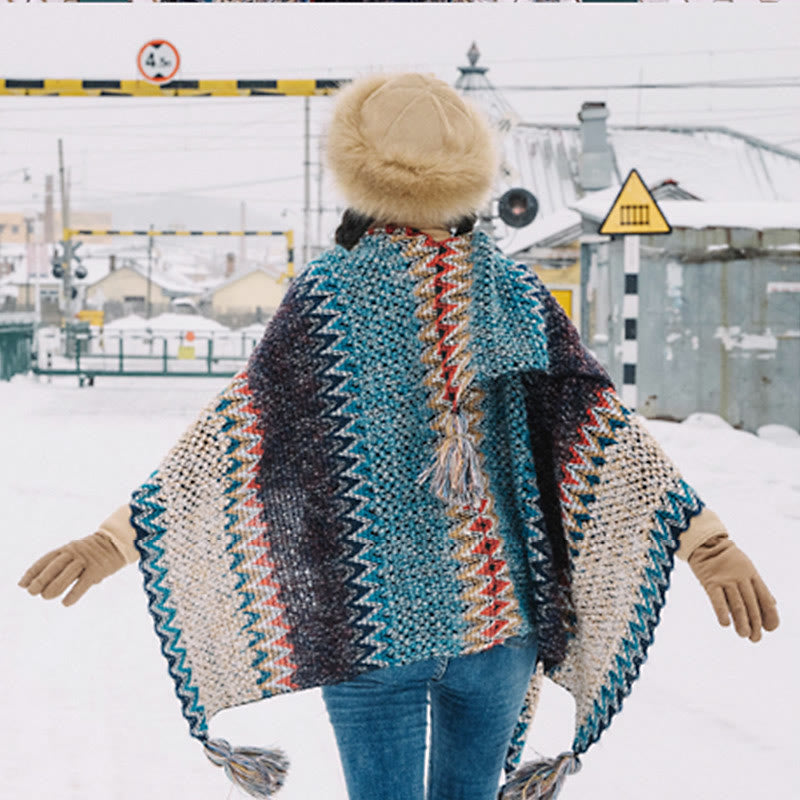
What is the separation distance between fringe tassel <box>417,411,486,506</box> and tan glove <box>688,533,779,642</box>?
0.33 meters

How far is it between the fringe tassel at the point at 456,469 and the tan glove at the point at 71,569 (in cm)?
45

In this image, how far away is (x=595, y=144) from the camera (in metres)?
15.9

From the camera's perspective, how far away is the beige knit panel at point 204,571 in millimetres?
1493

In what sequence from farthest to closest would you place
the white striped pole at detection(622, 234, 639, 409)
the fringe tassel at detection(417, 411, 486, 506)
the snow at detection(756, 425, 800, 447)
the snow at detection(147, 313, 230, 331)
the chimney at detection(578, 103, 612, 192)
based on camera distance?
the snow at detection(147, 313, 230, 331) → the chimney at detection(578, 103, 612, 192) → the snow at detection(756, 425, 800, 447) → the white striped pole at detection(622, 234, 639, 409) → the fringe tassel at detection(417, 411, 486, 506)

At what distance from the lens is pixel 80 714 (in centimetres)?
298

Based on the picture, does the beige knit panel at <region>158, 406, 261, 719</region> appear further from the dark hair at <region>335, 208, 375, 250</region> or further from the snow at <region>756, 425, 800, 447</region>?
the snow at <region>756, 425, 800, 447</region>

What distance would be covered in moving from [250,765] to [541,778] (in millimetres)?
478

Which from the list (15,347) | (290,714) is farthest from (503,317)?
(15,347)

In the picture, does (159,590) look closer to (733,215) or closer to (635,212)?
(635,212)

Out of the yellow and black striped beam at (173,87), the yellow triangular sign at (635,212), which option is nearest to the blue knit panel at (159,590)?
the yellow triangular sign at (635,212)

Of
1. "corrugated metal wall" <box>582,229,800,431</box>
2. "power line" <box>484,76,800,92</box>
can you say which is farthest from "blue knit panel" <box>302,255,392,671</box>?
"power line" <box>484,76,800,92</box>

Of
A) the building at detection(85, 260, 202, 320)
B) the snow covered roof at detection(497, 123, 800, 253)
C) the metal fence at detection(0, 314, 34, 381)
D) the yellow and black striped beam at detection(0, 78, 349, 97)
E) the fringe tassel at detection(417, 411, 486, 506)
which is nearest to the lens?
the fringe tassel at detection(417, 411, 486, 506)

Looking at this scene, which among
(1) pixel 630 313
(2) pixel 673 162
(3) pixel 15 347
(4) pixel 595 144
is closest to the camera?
(1) pixel 630 313

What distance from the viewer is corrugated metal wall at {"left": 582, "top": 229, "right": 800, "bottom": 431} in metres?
8.93
